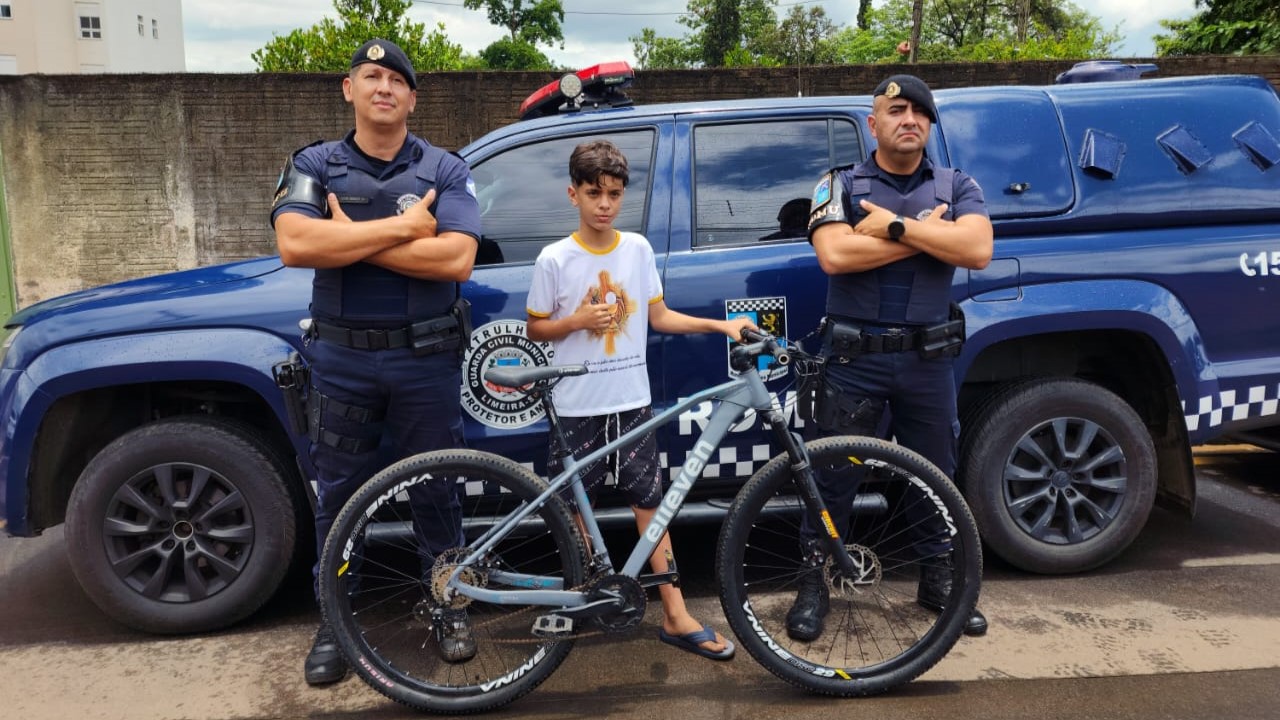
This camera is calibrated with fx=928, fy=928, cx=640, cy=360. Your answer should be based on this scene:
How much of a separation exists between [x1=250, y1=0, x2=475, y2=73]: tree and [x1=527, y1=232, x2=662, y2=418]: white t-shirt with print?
23.2 meters

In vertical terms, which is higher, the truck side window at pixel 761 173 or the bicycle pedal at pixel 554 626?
the truck side window at pixel 761 173

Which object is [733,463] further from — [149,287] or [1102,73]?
[1102,73]

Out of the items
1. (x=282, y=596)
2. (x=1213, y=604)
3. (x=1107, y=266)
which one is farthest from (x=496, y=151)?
(x=1213, y=604)

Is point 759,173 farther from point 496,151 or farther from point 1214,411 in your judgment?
point 1214,411

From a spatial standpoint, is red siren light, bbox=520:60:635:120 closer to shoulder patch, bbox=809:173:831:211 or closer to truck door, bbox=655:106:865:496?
truck door, bbox=655:106:865:496

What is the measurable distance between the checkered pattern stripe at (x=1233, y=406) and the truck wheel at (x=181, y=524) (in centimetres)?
356

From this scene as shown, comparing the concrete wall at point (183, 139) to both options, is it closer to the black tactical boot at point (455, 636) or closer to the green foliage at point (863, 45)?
the black tactical boot at point (455, 636)

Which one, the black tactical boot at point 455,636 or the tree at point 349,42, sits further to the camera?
the tree at point 349,42

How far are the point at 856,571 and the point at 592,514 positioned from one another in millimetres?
870

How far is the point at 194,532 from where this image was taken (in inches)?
134

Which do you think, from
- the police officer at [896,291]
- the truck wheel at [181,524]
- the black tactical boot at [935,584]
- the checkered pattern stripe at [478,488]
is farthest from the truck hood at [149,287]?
the black tactical boot at [935,584]

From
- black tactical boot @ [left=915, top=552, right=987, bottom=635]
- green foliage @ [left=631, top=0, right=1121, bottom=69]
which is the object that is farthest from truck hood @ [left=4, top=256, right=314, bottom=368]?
green foliage @ [left=631, top=0, right=1121, bottom=69]

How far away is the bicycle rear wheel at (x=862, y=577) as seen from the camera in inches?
112

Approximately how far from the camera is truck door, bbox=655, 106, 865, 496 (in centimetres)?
350
